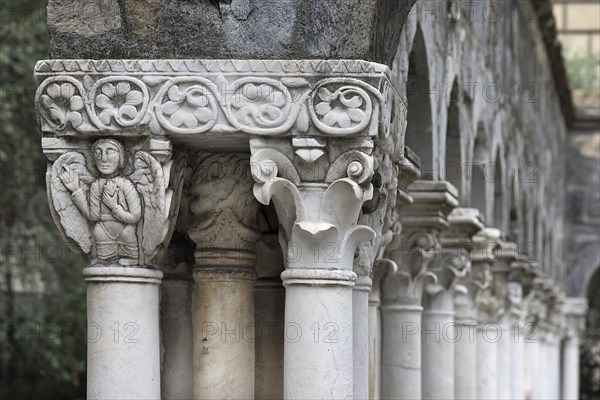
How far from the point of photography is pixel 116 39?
4.88 metres

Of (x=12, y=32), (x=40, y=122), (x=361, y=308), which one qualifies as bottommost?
(x=361, y=308)

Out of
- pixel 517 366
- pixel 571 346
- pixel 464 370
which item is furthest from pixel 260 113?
pixel 571 346

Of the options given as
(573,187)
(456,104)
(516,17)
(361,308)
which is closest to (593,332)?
(573,187)

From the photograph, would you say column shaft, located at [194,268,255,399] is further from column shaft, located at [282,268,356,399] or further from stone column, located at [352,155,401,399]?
column shaft, located at [282,268,356,399]

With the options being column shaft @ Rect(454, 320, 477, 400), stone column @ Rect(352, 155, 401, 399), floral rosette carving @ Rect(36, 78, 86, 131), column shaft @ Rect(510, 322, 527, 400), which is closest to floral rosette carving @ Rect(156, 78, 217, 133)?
floral rosette carving @ Rect(36, 78, 86, 131)

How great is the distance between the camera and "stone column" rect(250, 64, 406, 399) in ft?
15.3

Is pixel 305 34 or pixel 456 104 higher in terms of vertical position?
pixel 456 104

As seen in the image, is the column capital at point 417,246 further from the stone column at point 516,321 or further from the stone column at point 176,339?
the stone column at point 516,321

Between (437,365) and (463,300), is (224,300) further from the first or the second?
(463,300)

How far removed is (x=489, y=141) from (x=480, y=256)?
1.17 metres

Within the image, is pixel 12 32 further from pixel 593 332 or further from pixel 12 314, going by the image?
pixel 593 332

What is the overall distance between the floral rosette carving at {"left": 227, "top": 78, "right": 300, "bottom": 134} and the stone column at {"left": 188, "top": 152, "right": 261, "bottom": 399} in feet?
1.87

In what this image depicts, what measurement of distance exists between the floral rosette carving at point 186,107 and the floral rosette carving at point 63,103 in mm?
250

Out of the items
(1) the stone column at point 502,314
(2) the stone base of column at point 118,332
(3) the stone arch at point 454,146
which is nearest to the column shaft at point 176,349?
(2) the stone base of column at point 118,332
